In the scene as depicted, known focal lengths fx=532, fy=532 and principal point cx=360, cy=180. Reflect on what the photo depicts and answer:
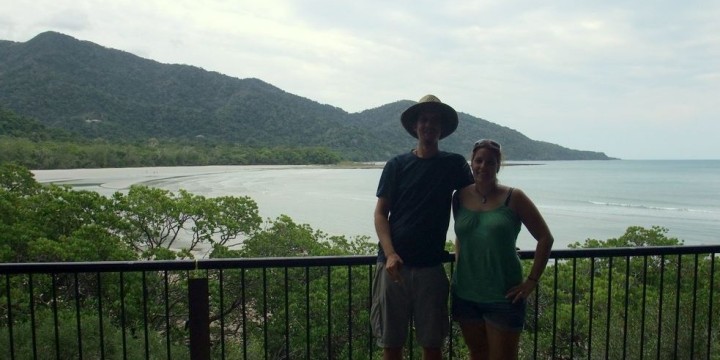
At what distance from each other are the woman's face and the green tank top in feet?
0.49

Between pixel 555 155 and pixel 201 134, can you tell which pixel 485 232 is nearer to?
pixel 201 134

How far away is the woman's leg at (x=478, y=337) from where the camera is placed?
96.9 inches

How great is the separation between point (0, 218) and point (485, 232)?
11.8 meters

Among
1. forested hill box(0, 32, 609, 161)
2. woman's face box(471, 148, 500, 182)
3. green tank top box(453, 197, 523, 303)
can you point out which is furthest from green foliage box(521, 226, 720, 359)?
forested hill box(0, 32, 609, 161)

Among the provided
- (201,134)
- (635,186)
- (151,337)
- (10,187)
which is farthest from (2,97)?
(635,186)

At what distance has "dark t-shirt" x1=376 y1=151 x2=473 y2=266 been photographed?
2426 mm

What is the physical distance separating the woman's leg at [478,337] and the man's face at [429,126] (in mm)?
885

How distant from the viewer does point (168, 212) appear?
12.8 metres

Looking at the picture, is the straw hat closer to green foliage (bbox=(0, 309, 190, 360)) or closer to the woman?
the woman

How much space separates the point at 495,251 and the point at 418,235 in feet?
1.14

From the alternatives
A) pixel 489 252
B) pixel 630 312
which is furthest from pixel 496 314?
pixel 630 312

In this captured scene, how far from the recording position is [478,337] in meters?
2.47

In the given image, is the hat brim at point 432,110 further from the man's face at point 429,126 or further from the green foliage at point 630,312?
the green foliage at point 630,312

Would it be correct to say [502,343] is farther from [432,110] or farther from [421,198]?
[432,110]
